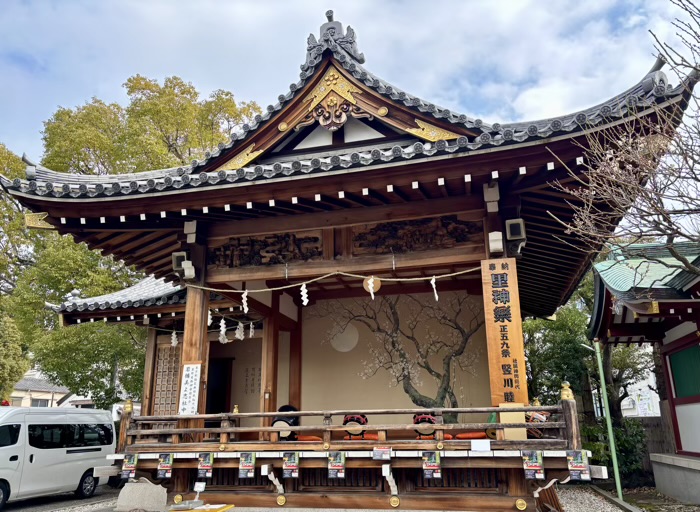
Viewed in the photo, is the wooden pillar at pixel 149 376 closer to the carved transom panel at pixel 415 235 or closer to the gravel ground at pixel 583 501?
the carved transom panel at pixel 415 235

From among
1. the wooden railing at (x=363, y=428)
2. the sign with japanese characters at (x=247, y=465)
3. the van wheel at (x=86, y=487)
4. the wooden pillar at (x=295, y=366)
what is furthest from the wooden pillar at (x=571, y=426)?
the van wheel at (x=86, y=487)

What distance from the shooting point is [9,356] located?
15531 mm

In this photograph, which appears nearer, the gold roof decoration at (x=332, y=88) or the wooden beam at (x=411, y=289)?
the gold roof decoration at (x=332, y=88)

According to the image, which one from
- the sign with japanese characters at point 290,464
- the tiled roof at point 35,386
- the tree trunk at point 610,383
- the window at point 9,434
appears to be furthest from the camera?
the tiled roof at point 35,386

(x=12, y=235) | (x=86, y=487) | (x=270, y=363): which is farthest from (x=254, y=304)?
(x=12, y=235)

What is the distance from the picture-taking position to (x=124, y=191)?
21.8ft

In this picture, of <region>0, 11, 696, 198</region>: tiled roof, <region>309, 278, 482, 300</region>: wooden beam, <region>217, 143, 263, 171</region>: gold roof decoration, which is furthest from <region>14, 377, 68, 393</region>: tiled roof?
<region>217, 143, 263, 171</region>: gold roof decoration

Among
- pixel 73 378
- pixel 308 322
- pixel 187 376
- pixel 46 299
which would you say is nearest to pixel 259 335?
pixel 308 322

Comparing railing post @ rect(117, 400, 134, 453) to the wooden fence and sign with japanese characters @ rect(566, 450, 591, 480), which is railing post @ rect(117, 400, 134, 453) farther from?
the wooden fence

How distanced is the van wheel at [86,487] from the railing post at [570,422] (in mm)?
10739

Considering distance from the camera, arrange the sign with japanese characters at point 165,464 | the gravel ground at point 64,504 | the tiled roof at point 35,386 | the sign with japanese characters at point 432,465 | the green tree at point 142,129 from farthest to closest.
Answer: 1. the tiled roof at point 35,386
2. the green tree at point 142,129
3. the gravel ground at point 64,504
4. the sign with japanese characters at point 165,464
5. the sign with japanese characters at point 432,465

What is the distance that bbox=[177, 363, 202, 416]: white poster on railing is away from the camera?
6.86 meters

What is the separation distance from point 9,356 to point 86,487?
6.50 metres

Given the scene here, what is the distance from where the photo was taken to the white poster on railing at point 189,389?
6.86m
